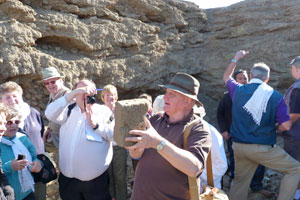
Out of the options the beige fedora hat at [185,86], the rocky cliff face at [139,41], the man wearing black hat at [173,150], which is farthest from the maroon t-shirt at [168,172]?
the rocky cliff face at [139,41]

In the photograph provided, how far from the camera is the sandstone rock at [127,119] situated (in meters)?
2.15

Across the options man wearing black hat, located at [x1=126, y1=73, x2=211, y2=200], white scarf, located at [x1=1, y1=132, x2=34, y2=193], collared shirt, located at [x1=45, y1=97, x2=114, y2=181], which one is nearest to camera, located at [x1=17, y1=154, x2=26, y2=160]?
white scarf, located at [x1=1, y1=132, x2=34, y2=193]

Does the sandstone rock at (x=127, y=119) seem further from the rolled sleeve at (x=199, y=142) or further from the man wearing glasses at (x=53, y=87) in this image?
the man wearing glasses at (x=53, y=87)

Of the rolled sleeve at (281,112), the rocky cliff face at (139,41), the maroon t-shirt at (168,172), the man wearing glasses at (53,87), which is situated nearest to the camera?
the maroon t-shirt at (168,172)

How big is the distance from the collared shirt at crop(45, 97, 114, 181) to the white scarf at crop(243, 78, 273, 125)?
1.88 m

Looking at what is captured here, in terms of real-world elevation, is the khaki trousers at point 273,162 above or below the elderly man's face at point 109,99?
below

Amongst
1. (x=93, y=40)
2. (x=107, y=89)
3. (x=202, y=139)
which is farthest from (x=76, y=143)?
(x=93, y=40)

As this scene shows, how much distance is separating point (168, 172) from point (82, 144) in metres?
1.38

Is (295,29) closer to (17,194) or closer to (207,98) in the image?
(207,98)

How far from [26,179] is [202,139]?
186 cm

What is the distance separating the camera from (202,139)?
2.29 m

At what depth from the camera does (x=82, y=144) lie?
11.2 ft

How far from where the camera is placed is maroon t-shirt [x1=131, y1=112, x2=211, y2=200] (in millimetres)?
2325

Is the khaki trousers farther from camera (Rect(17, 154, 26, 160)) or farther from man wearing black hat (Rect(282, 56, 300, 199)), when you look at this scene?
camera (Rect(17, 154, 26, 160))
